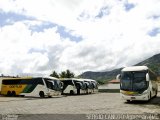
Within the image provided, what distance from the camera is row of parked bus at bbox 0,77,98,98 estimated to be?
41.8 m

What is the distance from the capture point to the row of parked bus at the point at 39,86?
1647 inches

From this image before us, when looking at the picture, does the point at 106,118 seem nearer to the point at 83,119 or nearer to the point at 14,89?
the point at 83,119

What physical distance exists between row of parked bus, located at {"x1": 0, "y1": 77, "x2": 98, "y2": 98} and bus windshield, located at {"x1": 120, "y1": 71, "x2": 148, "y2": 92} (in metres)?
16.9

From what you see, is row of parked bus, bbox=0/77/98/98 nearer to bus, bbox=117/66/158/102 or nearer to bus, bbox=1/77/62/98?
bus, bbox=1/77/62/98

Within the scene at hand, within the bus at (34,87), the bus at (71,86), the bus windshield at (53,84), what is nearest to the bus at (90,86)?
the bus at (71,86)

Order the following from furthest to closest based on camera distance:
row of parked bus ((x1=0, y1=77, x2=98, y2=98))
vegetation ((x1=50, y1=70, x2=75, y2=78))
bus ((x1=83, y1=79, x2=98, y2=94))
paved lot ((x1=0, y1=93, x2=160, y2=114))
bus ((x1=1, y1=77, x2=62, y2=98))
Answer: vegetation ((x1=50, y1=70, x2=75, y2=78)), bus ((x1=83, y1=79, x2=98, y2=94)), row of parked bus ((x1=0, y1=77, x2=98, y2=98)), bus ((x1=1, y1=77, x2=62, y2=98)), paved lot ((x1=0, y1=93, x2=160, y2=114))

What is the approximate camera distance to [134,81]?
86.1 ft

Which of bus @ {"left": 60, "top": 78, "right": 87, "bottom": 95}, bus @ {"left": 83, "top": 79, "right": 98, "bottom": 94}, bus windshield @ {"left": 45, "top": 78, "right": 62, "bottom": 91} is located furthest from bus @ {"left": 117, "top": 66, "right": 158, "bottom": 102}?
bus @ {"left": 83, "top": 79, "right": 98, "bottom": 94}

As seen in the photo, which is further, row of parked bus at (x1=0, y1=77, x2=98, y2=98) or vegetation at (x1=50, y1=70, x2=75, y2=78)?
vegetation at (x1=50, y1=70, x2=75, y2=78)

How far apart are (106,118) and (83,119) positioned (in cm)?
121

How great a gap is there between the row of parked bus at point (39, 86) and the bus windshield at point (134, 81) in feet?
55.3

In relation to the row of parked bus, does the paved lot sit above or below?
below

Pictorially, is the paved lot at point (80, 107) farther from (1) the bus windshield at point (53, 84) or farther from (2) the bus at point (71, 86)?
(2) the bus at point (71, 86)

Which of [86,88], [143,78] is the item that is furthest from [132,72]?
[86,88]
